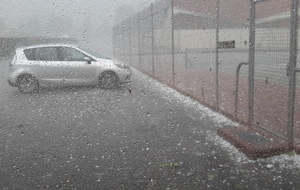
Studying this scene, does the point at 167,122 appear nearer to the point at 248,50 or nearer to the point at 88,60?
the point at 248,50

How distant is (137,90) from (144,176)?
20.8 feet

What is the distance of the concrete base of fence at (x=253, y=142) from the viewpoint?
415 centimetres

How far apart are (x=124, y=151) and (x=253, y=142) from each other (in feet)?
5.61

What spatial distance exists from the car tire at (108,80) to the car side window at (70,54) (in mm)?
798

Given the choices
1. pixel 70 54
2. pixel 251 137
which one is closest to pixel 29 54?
pixel 70 54

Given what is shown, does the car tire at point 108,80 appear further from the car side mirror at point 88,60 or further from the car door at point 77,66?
the car side mirror at point 88,60

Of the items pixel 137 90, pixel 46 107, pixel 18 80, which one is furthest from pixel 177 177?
pixel 18 80

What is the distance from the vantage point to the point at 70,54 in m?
9.95

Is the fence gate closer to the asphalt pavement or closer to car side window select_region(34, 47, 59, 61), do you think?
Result: the asphalt pavement

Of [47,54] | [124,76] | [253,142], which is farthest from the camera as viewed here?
[124,76]

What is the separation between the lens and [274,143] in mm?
4355

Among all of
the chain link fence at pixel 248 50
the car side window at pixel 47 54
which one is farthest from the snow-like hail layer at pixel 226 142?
the car side window at pixel 47 54

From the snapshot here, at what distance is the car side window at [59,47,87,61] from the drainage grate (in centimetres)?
625

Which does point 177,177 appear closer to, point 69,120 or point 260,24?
point 260,24
